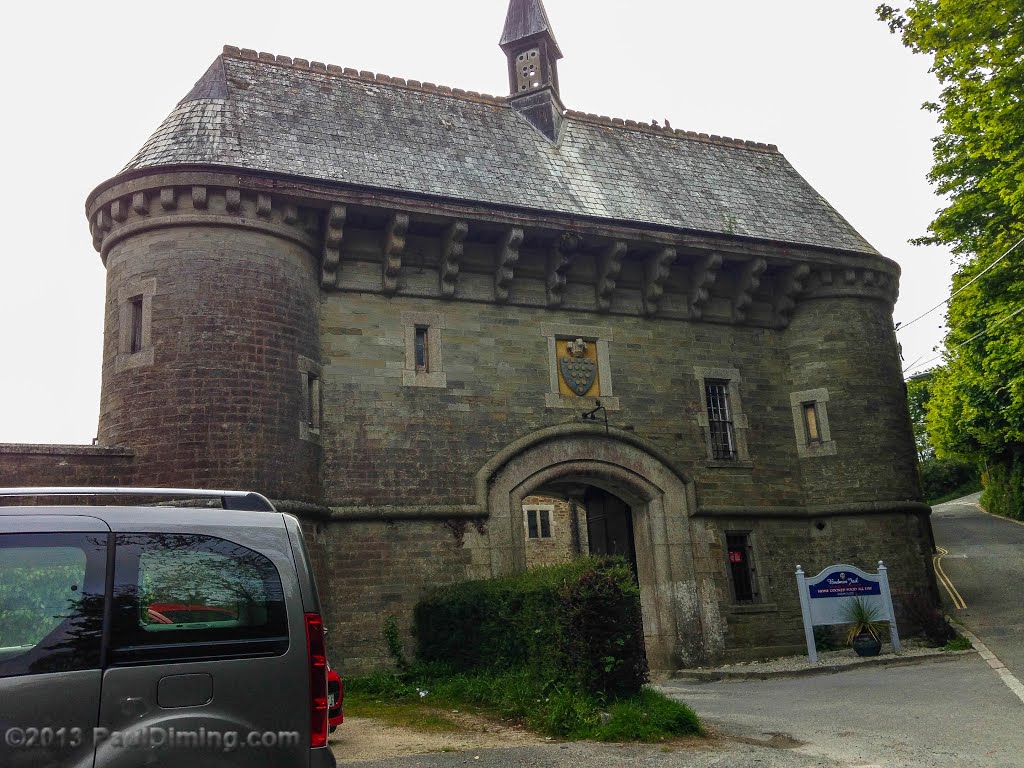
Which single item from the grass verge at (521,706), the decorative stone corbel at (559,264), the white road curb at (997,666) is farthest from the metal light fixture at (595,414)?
the white road curb at (997,666)

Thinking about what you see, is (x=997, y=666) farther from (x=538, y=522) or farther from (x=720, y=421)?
(x=538, y=522)

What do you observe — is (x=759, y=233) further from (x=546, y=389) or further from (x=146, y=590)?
(x=146, y=590)

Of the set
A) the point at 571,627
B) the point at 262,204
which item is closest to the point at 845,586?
the point at 571,627

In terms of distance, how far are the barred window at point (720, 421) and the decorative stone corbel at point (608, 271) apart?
265 centimetres

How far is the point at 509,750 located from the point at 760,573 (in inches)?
383

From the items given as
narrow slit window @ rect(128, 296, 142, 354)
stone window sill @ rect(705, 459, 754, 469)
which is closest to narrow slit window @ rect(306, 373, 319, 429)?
narrow slit window @ rect(128, 296, 142, 354)

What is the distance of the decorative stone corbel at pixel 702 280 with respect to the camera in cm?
1688

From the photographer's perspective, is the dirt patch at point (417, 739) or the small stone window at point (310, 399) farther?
the small stone window at point (310, 399)

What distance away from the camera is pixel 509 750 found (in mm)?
7945

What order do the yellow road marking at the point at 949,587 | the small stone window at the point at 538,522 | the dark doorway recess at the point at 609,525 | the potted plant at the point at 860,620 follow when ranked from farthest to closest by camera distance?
the small stone window at the point at 538,522 → the yellow road marking at the point at 949,587 → the dark doorway recess at the point at 609,525 → the potted plant at the point at 860,620

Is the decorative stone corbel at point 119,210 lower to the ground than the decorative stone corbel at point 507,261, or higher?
higher

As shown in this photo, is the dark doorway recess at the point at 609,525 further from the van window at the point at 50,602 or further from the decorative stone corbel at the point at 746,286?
the van window at the point at 50,602

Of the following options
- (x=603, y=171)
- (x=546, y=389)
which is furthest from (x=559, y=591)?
(x=603, y=171)

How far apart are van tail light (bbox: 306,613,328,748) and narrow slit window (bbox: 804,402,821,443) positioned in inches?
575
